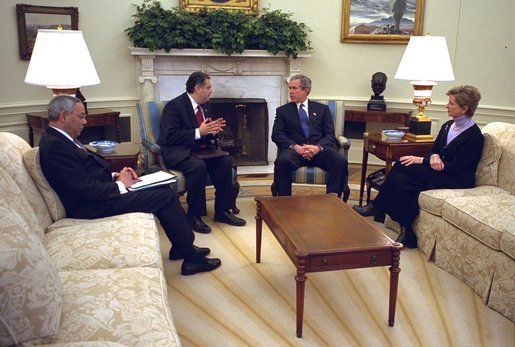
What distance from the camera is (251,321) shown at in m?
2.77

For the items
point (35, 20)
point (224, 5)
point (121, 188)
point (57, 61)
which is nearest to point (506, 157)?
point (121, 188)

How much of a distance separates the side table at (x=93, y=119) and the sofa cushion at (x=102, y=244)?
2.52 meters

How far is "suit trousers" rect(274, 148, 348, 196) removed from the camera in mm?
4195

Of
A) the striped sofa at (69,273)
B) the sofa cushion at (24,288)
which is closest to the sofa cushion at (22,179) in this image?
the striped sofa at (69,273)

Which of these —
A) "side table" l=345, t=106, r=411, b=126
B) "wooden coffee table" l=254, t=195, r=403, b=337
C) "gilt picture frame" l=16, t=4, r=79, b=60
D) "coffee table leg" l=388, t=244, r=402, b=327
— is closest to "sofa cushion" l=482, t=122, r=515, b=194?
"wooden coffee table" l=254, t=195, r=403, b=337

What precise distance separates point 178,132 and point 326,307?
1958 mm

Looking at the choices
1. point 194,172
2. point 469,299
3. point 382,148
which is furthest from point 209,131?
point 469,299

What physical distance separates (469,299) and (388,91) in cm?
352

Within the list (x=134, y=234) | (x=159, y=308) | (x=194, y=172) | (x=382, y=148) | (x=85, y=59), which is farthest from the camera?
(x=382, y=148)

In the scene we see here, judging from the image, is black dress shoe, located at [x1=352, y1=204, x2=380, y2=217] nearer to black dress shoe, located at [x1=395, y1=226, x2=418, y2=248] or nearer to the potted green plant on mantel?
black dress shoe, located at [x1=395, y1=226, x2=418, y2=248]

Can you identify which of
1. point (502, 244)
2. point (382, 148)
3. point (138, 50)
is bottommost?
point (502, 244)

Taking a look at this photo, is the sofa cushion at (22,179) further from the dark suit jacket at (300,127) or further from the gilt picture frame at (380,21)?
the gilt picture frame at (380,21)

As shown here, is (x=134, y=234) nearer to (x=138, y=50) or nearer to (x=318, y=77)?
(x=138, y=50)

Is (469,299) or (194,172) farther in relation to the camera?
(194,172)
